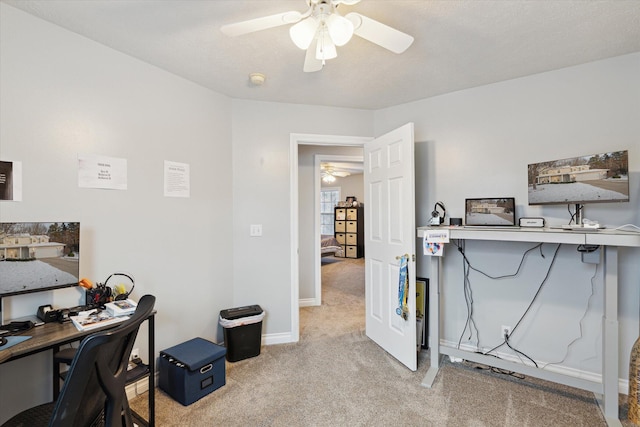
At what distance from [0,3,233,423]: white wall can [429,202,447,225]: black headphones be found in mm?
1878

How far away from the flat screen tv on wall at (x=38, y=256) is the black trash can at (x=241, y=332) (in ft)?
3.93

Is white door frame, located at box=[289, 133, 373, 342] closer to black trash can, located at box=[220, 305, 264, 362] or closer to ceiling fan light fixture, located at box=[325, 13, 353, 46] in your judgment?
black trash can, located at box=[220, 305, 264, 362]

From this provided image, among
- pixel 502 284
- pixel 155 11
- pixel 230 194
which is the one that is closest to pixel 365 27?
pixel 155 11

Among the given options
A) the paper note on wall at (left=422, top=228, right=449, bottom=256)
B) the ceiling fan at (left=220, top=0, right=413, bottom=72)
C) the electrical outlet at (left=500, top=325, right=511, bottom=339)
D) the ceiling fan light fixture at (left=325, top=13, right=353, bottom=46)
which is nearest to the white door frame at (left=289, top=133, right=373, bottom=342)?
the paper note on wall at (left=422, top=228, right=449, bottom=256)

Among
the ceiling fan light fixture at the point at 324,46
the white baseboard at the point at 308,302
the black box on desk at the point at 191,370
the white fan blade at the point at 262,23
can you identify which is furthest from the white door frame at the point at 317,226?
the white fan blade at the point at 262,23

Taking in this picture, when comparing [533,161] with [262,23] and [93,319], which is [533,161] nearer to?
[262,23]

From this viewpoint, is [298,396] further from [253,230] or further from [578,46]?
[578,46]

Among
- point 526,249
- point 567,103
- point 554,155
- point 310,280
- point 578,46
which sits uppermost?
point 578,46

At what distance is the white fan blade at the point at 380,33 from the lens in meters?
1.32

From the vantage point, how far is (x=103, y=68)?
1932mm

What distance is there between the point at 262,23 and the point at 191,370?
2.13m

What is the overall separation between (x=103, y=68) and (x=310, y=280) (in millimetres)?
3255

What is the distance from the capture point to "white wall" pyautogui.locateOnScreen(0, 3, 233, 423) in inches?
63.0

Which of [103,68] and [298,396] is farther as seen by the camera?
[298,396]
